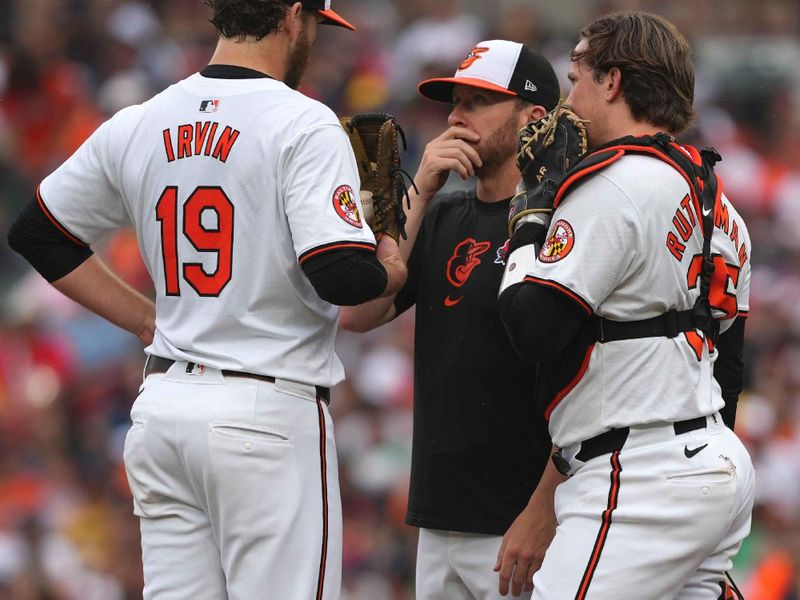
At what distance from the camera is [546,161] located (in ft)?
10.2

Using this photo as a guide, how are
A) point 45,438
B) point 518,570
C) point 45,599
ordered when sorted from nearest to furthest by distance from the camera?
1. point 518,570
2. point 45,599
3. point 45,438

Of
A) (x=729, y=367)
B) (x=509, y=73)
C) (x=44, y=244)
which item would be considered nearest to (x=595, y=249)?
(x=729, y=367)

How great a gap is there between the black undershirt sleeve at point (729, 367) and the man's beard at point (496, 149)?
933 millimetres

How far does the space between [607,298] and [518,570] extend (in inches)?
35.7

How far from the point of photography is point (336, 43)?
1024 cm

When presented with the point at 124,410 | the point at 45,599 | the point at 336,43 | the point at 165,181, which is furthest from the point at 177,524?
the point at 336,43

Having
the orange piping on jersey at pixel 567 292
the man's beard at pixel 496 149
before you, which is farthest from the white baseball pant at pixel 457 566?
the man's beard at pixel 496 149

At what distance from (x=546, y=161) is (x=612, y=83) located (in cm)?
28

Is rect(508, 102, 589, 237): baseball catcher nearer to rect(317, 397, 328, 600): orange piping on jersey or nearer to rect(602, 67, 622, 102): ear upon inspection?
rect(602, 67, 622, 102): ear

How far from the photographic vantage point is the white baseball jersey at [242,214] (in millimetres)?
3066

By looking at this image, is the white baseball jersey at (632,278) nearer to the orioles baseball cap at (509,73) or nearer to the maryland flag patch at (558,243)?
the maryland flag patch at (558,243)

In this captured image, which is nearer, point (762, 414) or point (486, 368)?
point (486, 368)

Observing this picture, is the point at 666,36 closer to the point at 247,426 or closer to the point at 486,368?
the point at 486,368

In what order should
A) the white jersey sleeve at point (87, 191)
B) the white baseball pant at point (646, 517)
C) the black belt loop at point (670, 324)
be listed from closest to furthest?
the white baseball pant at point (646, 517)
the black belt loop at point (670, 324)
the white jersey sleeve at point (87, 191)
